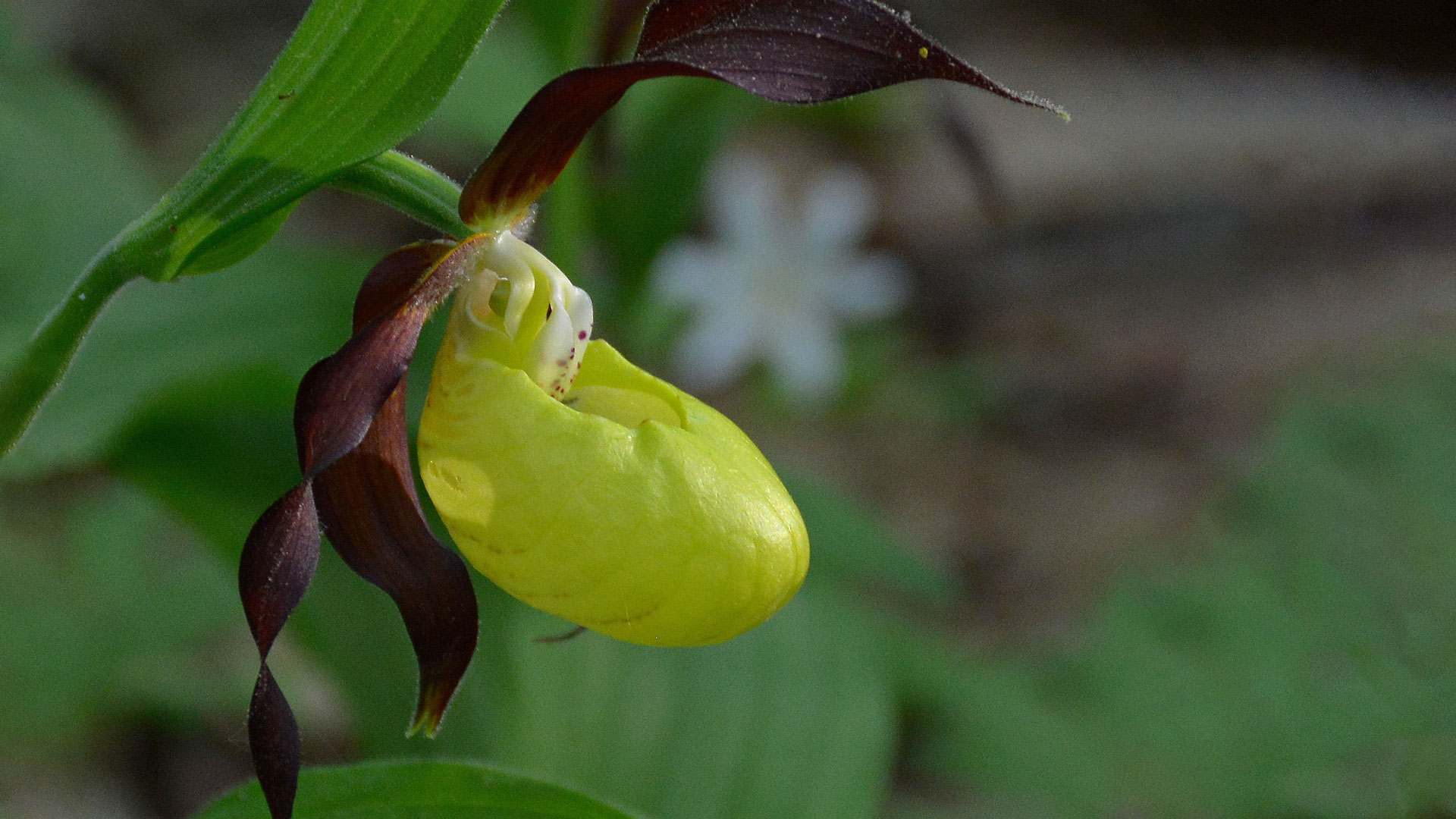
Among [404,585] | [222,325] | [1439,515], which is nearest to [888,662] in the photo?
[1439,515]

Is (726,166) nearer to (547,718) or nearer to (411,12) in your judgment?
(547,718)

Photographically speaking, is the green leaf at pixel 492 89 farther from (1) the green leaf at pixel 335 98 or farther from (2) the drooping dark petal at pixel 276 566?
(2) the drooping dark petal at pixel 276 566

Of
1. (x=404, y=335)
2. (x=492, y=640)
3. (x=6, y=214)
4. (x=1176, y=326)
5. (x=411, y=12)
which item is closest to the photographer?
(x=411, y=12)

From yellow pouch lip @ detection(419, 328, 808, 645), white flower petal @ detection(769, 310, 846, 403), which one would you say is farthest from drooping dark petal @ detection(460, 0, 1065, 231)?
white flower petal @ detection(769, 310, 846, 403)

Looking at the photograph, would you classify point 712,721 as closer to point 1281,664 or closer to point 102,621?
point 102,621

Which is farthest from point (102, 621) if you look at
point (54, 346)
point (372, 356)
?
point (372, 356)

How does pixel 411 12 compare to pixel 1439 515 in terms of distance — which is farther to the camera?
pixel 1439 515

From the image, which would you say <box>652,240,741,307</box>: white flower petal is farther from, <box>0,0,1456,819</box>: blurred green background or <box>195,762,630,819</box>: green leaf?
<box>195,762,630,819</box>: green leaf

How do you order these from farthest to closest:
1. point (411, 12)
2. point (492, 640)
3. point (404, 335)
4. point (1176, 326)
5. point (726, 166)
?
point (1176, 326) < point (726, 166) < point (492, 640) < point (404, 335) < point (411, 12)
